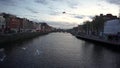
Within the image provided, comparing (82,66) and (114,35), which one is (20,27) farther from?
(82,66)

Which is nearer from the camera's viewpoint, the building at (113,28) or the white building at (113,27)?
the building at (113,28)

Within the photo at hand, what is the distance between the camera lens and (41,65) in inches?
1264

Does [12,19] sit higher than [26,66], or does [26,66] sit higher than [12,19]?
[12,19]

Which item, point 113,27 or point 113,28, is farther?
point 113,27

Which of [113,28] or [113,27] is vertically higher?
[113,27]

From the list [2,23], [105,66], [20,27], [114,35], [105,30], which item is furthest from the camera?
[20,27]

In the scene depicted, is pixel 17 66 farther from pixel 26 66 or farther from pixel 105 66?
pixel 105 66

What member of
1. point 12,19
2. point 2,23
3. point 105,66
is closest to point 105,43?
point 105,66

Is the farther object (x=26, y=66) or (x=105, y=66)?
(x=105, y=66)

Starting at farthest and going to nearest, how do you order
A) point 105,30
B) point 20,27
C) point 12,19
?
point 20,27 < point 12,19 < point 105,30

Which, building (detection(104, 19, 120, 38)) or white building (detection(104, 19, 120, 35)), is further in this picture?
white building (detection(104, 19, 120, 35))

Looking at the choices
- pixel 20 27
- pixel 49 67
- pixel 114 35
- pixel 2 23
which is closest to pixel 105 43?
pixel 114 35

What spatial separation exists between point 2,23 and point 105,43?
70.8 metres

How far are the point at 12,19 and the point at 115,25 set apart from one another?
78.7 metres
